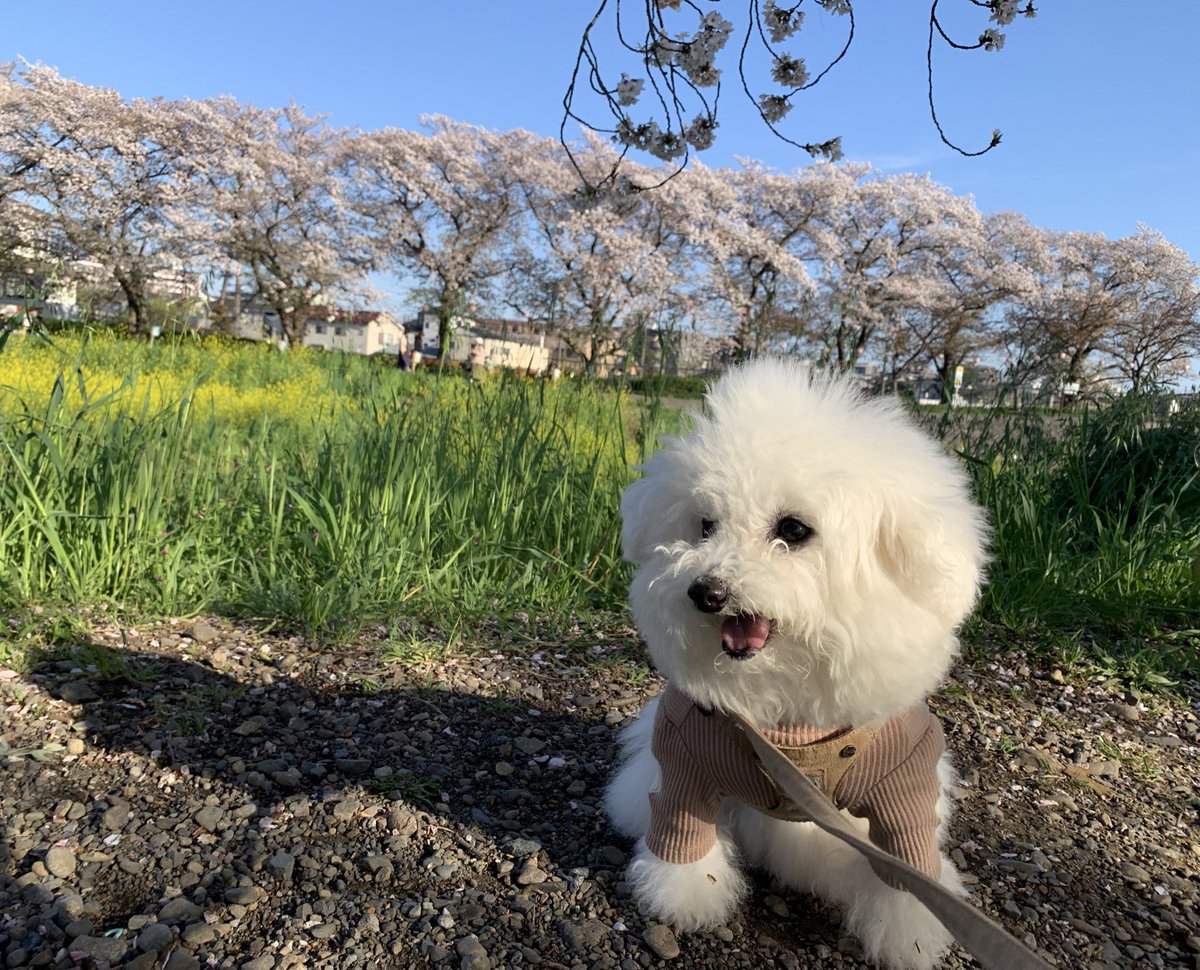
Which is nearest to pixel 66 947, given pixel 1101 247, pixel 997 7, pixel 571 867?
pixel 571 867

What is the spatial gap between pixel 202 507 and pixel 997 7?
3.51 meters

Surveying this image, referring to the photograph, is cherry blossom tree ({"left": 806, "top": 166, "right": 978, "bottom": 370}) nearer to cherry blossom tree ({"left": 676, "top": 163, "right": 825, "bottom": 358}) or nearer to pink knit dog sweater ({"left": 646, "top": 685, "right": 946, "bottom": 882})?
cherry blossom tree ({"left": 676, "top": 163, "right": 825, "bottom": 358})

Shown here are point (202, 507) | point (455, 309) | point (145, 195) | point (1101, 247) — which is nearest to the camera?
point (202, 507)

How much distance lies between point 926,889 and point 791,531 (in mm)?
638

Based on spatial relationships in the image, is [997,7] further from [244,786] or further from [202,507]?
[202,507]

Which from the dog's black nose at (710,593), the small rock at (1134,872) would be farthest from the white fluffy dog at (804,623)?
the small rock at (1134,872)

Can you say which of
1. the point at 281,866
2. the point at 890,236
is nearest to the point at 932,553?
the point at 281,866

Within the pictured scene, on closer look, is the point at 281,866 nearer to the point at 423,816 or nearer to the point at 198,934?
the point at 198,934

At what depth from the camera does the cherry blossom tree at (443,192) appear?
29578 mm

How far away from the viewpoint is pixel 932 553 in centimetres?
149

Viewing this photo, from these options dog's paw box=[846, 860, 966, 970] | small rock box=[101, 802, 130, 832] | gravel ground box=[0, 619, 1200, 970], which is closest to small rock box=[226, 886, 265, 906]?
gravel ground box=[0, 619, 1200, 970]

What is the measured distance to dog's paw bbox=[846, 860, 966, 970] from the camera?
1692mm

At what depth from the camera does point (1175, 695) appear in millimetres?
3113

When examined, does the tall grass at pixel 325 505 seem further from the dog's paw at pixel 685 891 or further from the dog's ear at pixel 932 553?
the dog's ear at pixel 932 553
